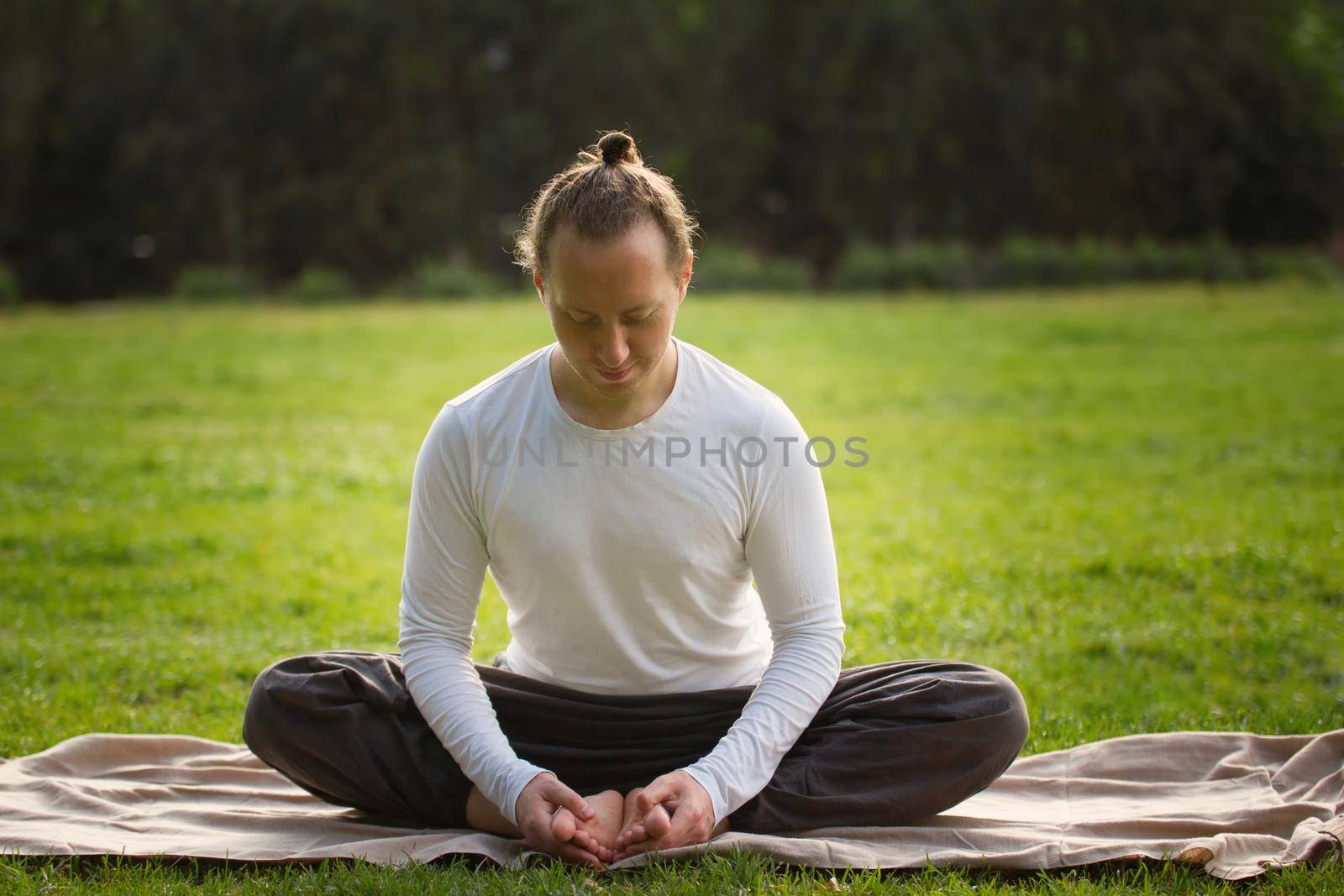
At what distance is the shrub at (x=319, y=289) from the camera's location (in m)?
26.4

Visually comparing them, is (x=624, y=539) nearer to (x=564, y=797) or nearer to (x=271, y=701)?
(x=564, y=797)

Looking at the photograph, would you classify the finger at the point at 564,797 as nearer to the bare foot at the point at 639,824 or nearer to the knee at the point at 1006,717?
the bare foot at the point at 639,824

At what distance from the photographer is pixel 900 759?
3.21m

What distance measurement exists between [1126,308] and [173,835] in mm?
18332

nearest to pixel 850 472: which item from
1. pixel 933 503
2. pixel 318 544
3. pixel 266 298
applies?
pixel 933 503

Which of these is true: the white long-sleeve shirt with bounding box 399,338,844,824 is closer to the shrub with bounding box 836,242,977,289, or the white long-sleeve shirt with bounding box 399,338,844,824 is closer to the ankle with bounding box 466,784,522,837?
the ankle with bounding box 466,784,522,837

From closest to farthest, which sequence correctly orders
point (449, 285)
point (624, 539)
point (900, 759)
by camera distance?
point (624, 539)
point (900, 759)
point (449, 285)

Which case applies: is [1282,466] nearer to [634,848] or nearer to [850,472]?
[850,472]

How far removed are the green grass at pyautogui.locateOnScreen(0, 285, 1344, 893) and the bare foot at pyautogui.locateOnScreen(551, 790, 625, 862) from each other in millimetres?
82

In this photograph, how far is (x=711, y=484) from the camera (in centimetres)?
307

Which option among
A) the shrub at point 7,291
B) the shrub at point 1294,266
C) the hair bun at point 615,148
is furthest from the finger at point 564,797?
the shrub at point 1294,266

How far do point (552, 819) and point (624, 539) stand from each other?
654mm

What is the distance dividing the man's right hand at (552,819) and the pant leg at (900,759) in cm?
44

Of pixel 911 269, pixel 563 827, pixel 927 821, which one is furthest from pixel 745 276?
pixel 563 827
